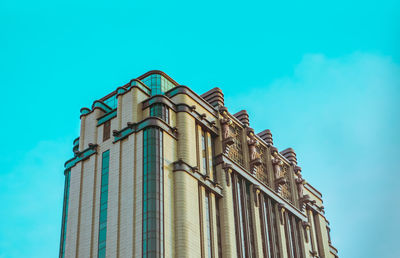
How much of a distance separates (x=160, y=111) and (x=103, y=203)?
15310 mm

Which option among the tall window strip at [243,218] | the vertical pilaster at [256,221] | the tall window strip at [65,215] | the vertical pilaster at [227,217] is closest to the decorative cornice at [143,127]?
the vertical pilaster at [227,217]

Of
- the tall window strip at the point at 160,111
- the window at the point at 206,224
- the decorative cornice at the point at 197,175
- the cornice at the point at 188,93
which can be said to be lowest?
the window at the point at 206,224

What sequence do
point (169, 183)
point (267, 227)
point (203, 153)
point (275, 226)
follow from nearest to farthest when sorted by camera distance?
point (169, 183)
point (203, 153)
point (267, 227)
point (275, 226)

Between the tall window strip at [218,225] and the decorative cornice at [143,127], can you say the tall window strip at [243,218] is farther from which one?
the decorative cornice at [143,127]

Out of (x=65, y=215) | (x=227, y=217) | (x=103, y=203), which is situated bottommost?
(x=227, y=217)

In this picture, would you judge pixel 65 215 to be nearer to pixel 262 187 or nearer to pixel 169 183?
pixel 169 183

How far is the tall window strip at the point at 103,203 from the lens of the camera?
8306 cm

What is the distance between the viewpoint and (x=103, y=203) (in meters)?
87.0

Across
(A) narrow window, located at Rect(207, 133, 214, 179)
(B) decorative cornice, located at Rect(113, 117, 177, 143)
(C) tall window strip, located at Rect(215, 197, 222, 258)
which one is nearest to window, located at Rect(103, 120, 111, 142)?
(B) decorative cornice, located at Rect(113, 117, 177, 143)

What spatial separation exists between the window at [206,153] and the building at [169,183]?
0.19 m

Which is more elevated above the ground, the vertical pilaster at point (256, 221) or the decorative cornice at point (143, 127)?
the decorative cornice at point (143, 127)

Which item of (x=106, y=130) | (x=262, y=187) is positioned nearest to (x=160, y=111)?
(x=106, y=130)

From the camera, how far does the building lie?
81.9 metres

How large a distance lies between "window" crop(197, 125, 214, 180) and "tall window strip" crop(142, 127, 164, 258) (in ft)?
29.6
